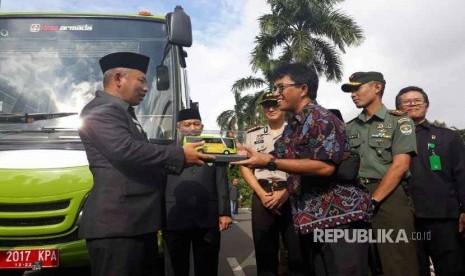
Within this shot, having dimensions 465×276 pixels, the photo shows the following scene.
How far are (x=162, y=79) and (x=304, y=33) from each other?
50.7 feet

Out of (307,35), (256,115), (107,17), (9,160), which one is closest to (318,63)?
(307,35)

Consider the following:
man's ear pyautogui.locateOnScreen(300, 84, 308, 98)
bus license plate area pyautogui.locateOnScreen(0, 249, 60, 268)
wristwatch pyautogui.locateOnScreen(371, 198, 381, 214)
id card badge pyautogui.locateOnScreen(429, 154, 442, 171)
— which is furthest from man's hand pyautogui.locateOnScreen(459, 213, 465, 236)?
bus license plate area pyautogui.locateOnScreen(0, 249, 60, 268)

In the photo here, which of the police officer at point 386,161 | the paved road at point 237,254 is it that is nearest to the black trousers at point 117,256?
the police officer at point 386,161

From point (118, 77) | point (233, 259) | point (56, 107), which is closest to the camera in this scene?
point (118, 77)

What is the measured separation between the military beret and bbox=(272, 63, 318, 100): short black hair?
27.8 inches

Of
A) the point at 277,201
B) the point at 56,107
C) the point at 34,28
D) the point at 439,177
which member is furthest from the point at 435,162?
the point at 34,28

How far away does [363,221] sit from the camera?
8.37 ft

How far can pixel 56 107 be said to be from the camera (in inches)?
156

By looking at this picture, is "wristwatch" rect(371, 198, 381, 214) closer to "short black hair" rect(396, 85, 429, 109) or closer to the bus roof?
"short black hair" rect(396, 85, 429, 109)

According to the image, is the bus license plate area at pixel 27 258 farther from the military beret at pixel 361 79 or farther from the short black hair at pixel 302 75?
the military beret at pixel 361 79

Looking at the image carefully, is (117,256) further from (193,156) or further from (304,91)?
(304,91)

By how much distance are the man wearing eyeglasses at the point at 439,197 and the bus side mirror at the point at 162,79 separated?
2.39m

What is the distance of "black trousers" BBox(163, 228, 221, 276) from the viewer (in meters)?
3.73

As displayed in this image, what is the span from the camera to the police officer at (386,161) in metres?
3.07
